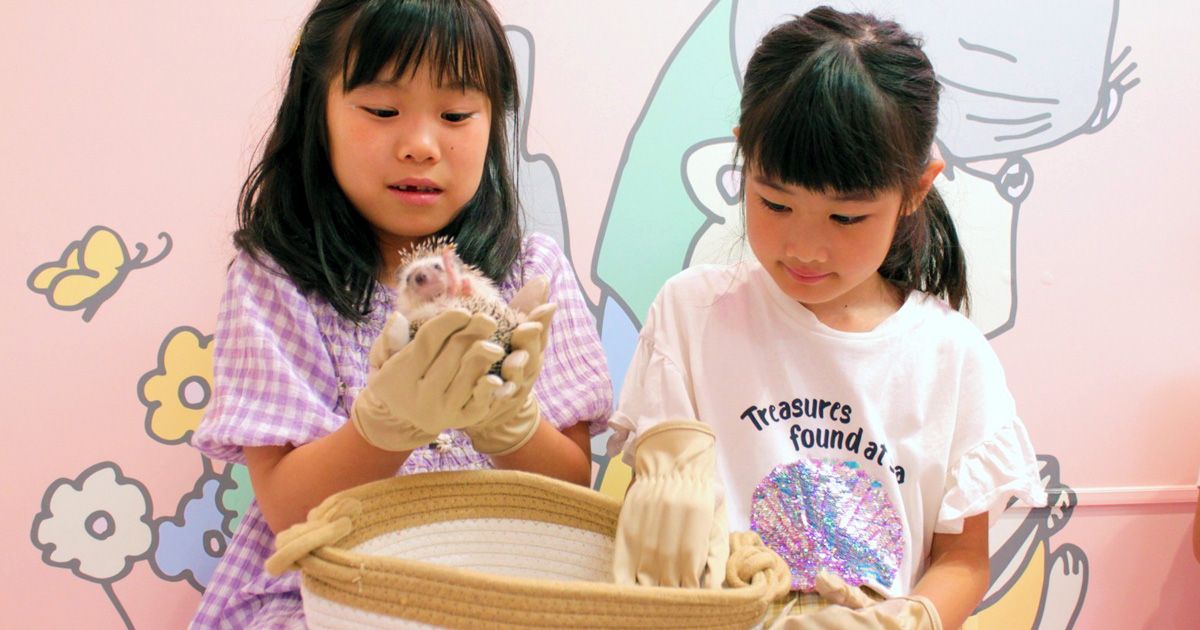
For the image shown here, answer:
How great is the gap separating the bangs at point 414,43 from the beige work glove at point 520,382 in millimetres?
271

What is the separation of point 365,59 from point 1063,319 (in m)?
0.98

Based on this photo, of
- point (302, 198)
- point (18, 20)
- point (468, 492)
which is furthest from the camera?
point (18, 20)

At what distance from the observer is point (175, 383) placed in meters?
1.29

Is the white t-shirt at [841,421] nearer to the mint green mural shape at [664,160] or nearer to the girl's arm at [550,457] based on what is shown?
Answer: the girl's arm at [550,457]

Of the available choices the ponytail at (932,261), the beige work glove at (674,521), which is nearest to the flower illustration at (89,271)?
the beige work glove at (674,521)

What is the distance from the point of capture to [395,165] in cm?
100

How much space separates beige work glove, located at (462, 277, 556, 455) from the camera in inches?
31.7

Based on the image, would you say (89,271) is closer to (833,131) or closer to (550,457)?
(550,457)

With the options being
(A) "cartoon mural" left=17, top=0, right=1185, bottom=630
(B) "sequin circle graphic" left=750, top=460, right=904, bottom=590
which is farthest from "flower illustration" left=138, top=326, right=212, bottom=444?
(B) "sequin circle graphic" left=750, top=460, right=904, bottom=590

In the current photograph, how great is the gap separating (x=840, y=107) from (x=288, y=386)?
0.58 meters

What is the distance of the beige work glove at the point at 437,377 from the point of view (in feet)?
2.50

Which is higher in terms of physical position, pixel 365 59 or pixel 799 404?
pixel 365 59

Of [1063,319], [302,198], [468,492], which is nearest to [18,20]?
[302,198]

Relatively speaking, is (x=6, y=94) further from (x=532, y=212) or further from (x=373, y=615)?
(x=373, y=615)
